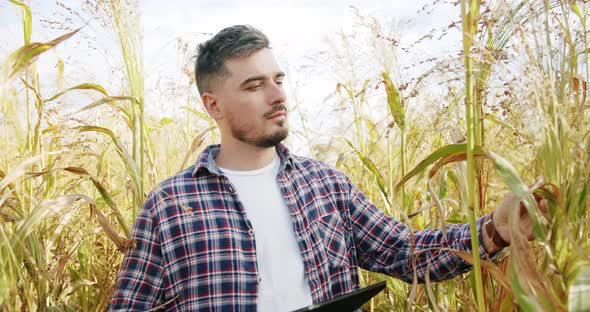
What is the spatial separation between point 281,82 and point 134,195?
63 centimetres

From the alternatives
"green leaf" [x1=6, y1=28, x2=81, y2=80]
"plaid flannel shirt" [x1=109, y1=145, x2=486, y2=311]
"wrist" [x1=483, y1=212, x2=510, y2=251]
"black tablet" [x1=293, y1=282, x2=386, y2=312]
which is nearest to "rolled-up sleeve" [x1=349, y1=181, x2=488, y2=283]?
"plaid flannel shirt" [x1=109, y1=145, x2=486, y2=311]

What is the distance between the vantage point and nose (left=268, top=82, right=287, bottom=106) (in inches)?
75.8

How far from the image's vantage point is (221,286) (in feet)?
5.86

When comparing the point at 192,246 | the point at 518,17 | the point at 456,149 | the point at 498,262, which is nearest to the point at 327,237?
the point at 192,246

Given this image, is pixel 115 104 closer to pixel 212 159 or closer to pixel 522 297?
pixel 212 159

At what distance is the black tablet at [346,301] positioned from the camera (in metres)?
1.31

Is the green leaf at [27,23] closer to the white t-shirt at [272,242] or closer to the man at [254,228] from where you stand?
the man at [254,228]

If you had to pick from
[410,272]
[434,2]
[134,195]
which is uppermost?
[434,2]

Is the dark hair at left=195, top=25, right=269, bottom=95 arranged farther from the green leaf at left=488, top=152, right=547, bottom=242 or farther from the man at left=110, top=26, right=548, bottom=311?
the green leaf at left=488, top=152, right=547, bottom=242

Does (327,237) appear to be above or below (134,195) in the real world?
below

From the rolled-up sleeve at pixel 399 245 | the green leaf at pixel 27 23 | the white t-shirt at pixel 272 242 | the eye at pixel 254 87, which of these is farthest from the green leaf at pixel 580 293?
the green leaf at pixel 27 23

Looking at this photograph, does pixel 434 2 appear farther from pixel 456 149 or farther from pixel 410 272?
pixel 410 272

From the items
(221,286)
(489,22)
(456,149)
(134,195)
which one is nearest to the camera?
(489,22)

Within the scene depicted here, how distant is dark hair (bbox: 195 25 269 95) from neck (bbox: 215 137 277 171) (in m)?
0.26
